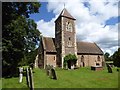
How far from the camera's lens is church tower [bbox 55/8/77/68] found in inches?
1892

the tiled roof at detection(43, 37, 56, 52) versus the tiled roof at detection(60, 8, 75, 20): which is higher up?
the tiled roof at detection(60, 8, 75, 20)

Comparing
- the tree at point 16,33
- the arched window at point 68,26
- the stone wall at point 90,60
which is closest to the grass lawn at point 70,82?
the tree at point 16,33

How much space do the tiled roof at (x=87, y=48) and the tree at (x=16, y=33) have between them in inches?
1094

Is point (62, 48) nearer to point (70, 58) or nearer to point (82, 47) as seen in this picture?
point (70, 58)

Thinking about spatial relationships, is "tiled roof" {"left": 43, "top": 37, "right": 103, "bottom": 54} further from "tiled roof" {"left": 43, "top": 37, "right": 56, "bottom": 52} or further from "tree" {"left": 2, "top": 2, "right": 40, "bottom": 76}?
"tree" {"left": 2, "top": 2, "right": 40, "bottom": 76}

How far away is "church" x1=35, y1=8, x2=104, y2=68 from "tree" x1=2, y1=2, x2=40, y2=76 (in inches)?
840

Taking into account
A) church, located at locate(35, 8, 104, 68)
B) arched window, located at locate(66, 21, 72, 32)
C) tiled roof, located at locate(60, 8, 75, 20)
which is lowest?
church, located at locate(35, 8, 104, 68)

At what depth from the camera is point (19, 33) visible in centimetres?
2239

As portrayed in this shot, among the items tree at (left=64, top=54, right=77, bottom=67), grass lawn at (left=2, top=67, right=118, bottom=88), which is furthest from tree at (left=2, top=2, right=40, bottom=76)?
tree at (left=64, top=54, right=77, bottom=67)

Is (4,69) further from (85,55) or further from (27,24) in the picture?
(85,55)

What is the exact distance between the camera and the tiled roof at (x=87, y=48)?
53.1 metres

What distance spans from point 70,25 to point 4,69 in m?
29.4

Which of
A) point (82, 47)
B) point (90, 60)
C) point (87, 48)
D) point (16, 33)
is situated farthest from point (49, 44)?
point (16, 33)

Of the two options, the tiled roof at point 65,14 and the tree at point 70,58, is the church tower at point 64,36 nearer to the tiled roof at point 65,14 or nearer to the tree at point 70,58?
the tiled roof at point 65,14
